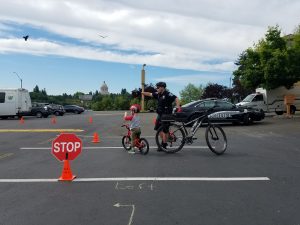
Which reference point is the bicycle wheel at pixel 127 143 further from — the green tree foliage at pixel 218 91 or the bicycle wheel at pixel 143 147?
the green tree foliage at pixel 218 91

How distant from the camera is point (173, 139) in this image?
11484mm

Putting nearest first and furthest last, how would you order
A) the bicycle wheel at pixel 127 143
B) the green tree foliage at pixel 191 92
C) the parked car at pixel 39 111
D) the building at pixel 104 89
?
1. the bicycle wheel at pixel 127 143
2. the parked car at pixel 39 111
3. the green tree foliage at pixel 191 92
4. the building at pixel 104 89

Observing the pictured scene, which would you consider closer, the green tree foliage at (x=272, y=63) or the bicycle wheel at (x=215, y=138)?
the bicycle wheel at (x=215, y=138)

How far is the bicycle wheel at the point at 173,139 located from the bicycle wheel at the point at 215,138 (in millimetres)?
677

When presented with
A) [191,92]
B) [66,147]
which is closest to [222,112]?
[66,147]

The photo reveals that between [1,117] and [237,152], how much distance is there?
106ft

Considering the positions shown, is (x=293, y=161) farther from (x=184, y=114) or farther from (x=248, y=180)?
(x=184, y=114)

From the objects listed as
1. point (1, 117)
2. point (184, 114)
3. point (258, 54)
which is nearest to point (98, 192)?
point (184, 114)

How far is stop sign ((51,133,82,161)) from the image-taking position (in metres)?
8.38

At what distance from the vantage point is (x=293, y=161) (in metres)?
10.0

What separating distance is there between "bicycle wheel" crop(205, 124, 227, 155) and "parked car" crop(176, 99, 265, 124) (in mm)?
11154

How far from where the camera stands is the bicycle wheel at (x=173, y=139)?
37.5ft

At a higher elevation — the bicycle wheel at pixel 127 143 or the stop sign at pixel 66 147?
the stop sign at pixel 66 147

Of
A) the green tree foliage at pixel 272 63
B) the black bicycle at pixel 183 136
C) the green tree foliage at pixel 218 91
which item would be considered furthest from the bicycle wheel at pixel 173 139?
the green tree foliage at pixel 218 91
